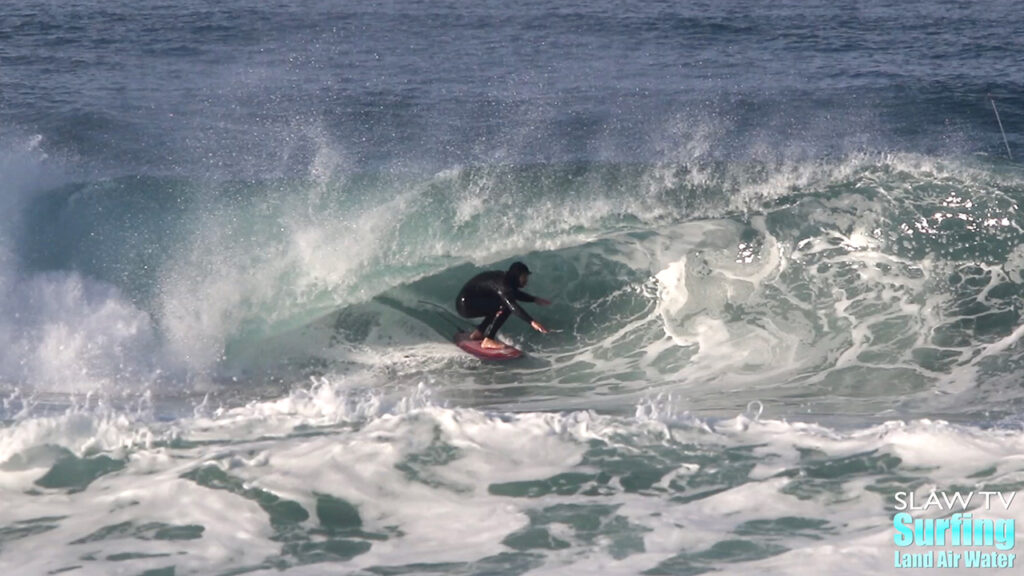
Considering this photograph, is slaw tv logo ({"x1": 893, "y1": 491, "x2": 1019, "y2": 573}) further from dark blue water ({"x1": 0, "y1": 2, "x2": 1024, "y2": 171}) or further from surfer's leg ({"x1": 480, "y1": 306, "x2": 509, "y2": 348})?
dark blue water ({"x1": 0, "y1": 2, "x2": 1024, "y2": 171})

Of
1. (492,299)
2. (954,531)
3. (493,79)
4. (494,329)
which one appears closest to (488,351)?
(494,329)

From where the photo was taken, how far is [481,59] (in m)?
21.0

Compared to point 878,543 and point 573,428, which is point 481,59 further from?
point 878,543

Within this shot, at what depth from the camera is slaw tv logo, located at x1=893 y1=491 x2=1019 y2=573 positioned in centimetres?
699

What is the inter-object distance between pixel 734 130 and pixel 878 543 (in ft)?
36.6

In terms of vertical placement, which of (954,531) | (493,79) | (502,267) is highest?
(493,79)

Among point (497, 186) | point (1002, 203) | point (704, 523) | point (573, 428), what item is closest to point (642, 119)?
point (497, 186)

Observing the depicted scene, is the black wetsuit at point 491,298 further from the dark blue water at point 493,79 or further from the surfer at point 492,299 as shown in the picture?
the dark blue water at point 493,79

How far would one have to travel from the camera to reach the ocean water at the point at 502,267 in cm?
785

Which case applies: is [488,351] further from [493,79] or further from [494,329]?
[493,79]

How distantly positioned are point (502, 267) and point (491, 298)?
5.43 feet

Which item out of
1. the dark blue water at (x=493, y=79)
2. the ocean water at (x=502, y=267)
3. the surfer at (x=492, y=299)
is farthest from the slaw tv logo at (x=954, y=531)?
the dark blue water at (x=493, y=79)

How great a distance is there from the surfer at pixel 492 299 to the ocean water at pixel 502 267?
43 centimetres

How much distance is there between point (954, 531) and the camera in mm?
7336
